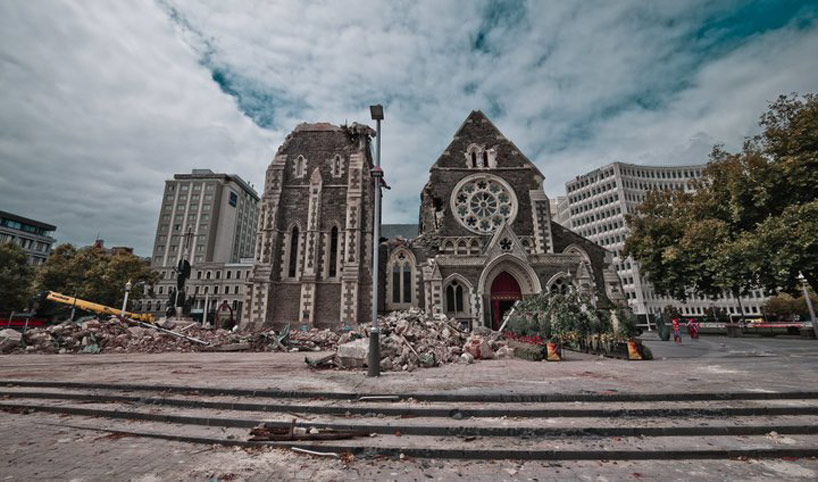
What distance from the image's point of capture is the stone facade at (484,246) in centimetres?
2064

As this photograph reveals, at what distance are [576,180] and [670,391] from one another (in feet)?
272

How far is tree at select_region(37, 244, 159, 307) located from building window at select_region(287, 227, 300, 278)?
32404mm

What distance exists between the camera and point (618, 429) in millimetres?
4629

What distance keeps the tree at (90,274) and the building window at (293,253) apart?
3240 centimetres

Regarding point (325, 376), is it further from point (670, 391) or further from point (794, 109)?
point (794, 109)

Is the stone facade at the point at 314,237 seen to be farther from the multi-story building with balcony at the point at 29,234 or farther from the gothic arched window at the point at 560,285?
the multi-story building with balcony at the point at 29,234

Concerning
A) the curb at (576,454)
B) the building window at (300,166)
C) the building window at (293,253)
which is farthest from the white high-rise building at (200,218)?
the curb at (576,454)

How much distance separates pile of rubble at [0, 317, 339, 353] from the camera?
15715mm

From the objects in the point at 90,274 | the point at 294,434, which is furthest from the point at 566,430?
the point at 90,274

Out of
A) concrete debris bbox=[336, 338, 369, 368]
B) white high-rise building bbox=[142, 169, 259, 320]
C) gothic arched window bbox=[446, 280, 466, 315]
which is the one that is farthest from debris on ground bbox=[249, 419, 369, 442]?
white high-rise building bbox=[142, 169, 259, 320]

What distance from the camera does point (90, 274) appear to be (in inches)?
1583

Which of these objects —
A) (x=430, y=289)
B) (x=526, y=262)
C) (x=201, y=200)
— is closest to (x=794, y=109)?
(x=526, y=262)

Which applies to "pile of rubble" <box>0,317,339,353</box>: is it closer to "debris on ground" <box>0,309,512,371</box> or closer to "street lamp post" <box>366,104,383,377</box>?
"debris on ground" <box>0,309,512,371</box>

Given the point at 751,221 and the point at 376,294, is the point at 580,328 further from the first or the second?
the point at 751,221
